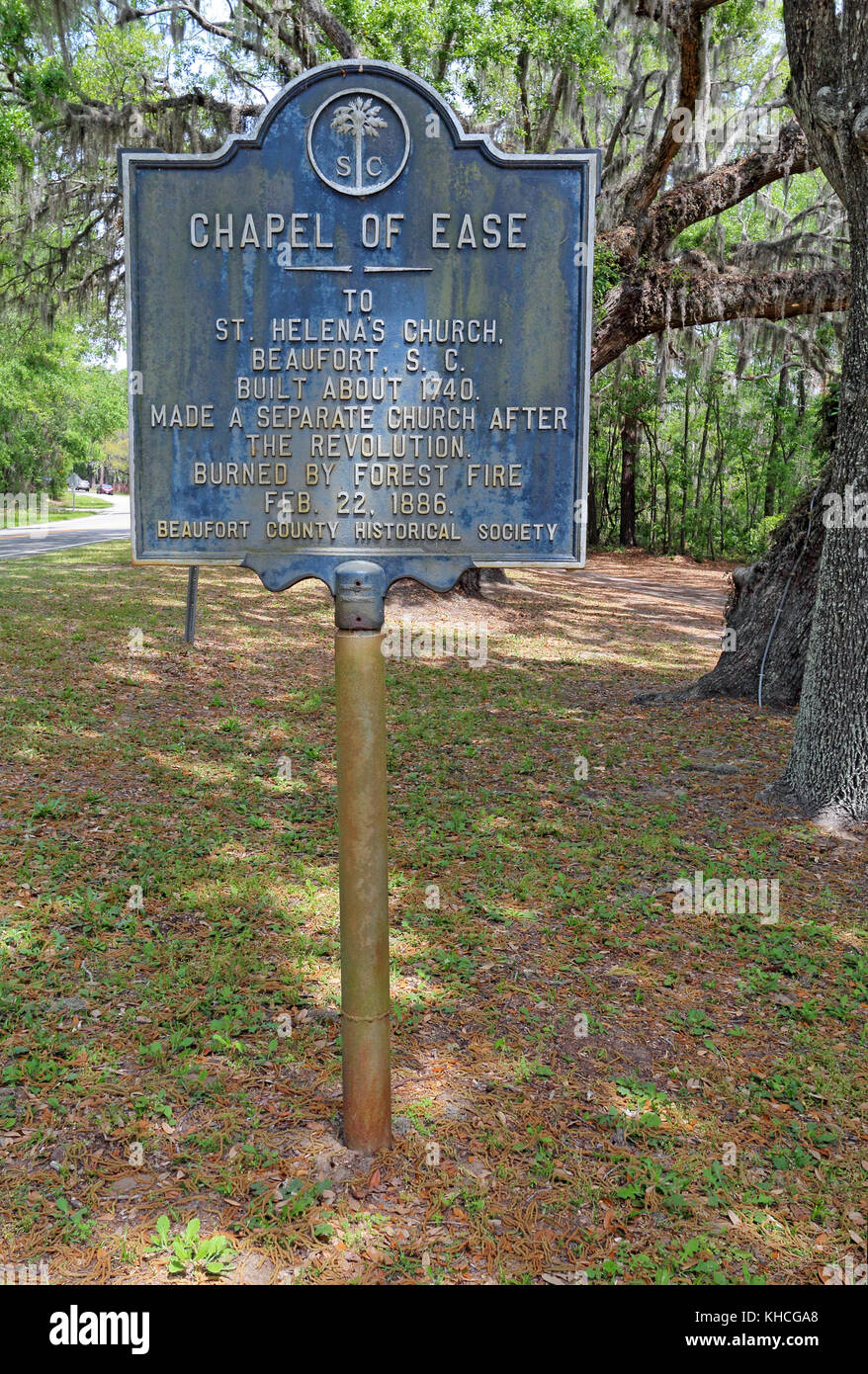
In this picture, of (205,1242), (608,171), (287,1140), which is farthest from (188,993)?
(608,171)

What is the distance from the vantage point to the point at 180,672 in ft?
28.6

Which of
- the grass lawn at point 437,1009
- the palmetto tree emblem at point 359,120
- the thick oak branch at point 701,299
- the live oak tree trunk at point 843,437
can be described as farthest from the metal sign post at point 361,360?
the thick oak branch at point 701,299

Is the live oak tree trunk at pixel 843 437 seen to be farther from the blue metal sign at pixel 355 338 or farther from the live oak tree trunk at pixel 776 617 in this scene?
the blue metal sign at pixel 355 338

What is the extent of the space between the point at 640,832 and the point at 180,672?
4726 mm

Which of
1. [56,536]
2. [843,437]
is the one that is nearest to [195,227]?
[843,437]

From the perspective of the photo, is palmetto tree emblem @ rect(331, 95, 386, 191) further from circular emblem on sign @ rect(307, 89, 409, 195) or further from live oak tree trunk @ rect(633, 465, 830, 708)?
live oak tree trunk @ rect(633, 465, 830, 708)

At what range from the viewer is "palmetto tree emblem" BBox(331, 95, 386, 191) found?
284 centimetres

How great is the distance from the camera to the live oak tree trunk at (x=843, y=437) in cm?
526

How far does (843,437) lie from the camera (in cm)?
555

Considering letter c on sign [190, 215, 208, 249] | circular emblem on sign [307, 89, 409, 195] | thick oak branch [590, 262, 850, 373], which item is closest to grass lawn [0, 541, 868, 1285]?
letter c on sign [190, 215, 208, 249]

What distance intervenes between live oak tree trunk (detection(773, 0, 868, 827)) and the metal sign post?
301 cm

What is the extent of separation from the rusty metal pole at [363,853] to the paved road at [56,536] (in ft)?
46.6

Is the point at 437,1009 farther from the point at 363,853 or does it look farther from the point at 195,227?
the point at 195,227

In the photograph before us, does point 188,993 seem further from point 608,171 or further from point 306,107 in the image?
point 608,171
